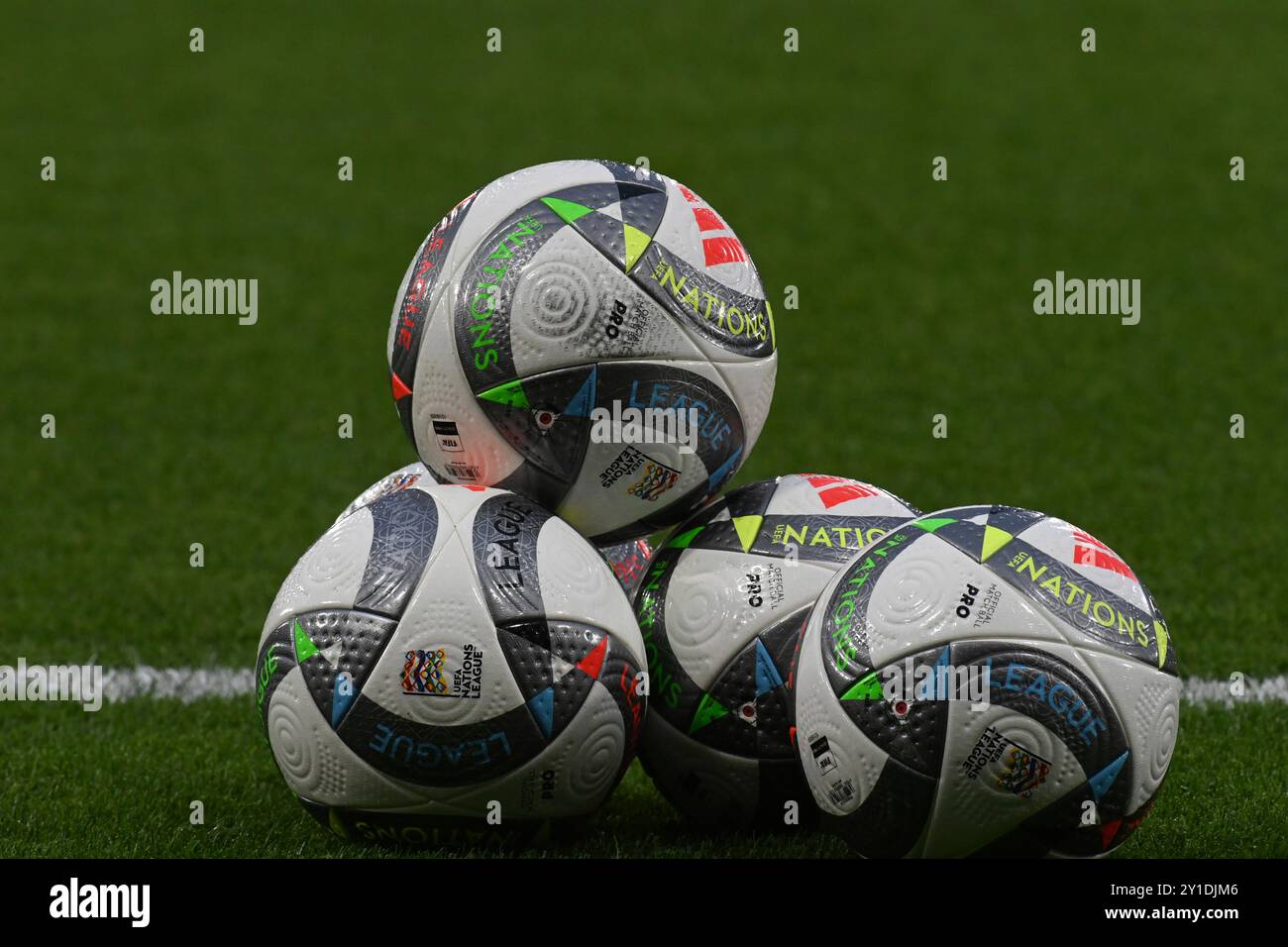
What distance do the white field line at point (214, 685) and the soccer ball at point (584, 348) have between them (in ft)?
7.42

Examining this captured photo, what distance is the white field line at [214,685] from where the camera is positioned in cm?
755

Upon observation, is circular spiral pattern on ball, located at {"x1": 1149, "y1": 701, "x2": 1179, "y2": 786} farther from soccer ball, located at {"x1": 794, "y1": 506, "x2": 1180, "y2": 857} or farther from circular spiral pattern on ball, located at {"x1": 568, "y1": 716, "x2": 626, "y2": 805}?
circular spiral pattern on ball, located at {"x1": 568, "y1": 716, "x2": 626, "y2": 805}

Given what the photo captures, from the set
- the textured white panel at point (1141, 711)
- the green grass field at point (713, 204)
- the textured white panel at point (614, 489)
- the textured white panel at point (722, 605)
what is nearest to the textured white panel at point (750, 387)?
the textured white panel at point (614, 489)

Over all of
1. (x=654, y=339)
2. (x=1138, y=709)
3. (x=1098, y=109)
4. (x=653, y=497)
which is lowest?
(x=1138, y=709)

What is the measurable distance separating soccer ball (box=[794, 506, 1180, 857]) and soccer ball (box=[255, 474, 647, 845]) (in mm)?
729

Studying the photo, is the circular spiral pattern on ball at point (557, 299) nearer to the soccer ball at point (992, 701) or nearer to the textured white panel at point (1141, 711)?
the soccer ball at point (992, 701)

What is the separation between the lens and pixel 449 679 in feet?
17.6

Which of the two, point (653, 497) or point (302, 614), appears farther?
point (653, 497)

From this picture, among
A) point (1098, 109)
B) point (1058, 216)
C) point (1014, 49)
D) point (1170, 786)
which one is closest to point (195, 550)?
point (1170, 786)

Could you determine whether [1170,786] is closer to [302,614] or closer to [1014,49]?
[302,614]

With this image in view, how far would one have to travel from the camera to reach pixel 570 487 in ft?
19.5

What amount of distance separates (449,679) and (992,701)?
1603 mm

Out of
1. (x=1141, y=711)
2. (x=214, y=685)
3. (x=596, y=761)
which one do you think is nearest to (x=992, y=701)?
(x=1141, y=711)
